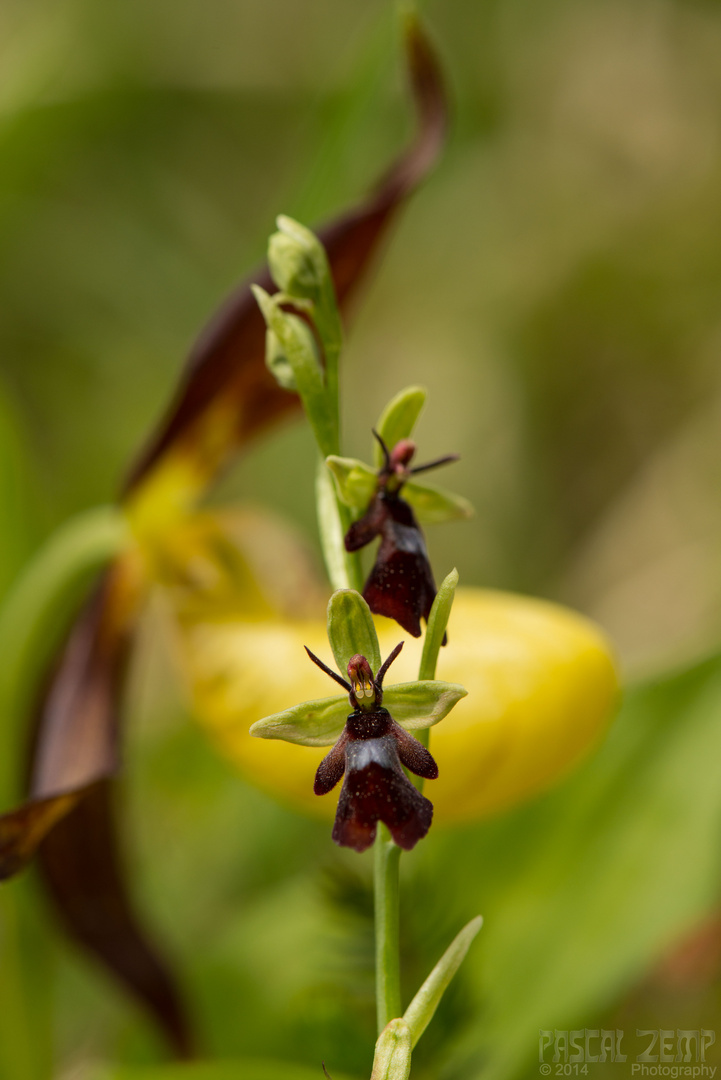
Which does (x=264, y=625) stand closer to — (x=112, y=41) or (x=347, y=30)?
(x=112, y=41)

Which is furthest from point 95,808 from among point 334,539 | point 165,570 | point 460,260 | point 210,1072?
point 460,260

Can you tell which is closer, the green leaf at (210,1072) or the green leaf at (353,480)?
the green leaf at (353,480)

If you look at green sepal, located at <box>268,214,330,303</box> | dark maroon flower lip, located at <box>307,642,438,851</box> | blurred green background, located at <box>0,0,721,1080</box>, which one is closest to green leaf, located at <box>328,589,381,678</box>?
dark maroon flower lip, located at <box>307,642,438,851</box>

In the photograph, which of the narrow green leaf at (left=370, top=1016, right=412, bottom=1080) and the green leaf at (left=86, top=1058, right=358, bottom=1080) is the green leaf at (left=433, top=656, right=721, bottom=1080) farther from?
the narrow green leaf at (left=370, top=1016, right=412, bottom=1080)

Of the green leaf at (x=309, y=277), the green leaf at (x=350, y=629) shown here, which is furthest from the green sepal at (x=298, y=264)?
the green leaf at (x=350, y=629)

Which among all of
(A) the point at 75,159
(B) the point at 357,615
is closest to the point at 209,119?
(A) the point at 75,159

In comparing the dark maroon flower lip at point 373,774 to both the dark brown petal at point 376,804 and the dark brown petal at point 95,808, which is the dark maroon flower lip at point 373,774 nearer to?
the dark brown petal at point 376,804
